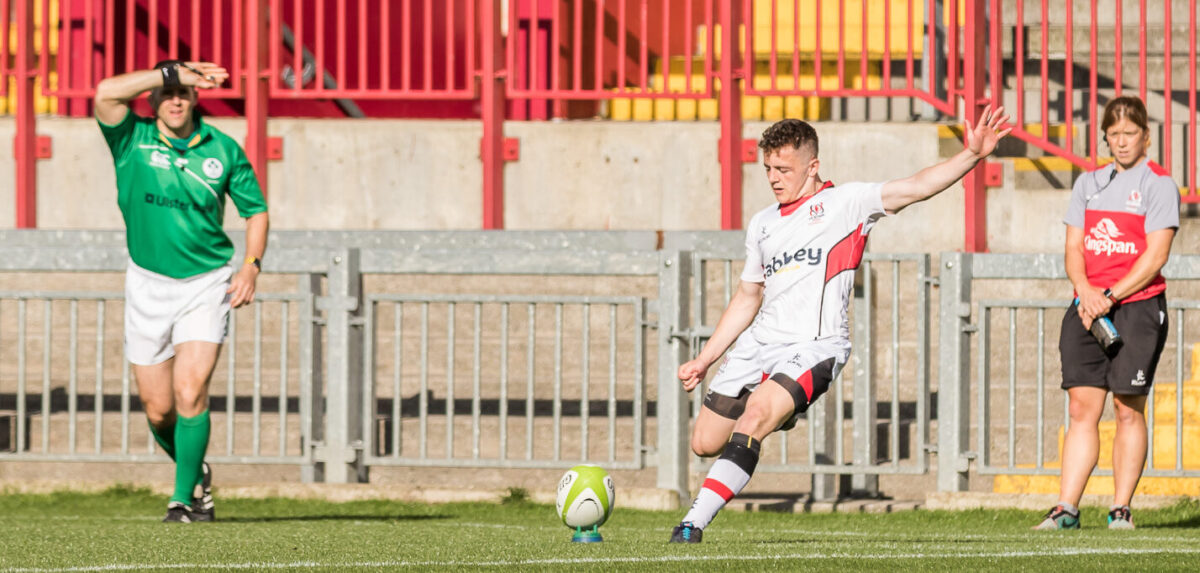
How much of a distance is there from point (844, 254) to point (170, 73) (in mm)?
2915

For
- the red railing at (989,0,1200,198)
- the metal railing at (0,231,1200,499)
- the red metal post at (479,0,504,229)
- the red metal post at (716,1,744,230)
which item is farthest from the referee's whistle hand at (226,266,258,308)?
the red railing at (989,0,1200,198)

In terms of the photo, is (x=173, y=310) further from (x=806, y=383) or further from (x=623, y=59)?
(x=623, y=59)

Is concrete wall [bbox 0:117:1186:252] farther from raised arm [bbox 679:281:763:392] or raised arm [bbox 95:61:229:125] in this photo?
raised arm [bbox 679:281:763:392]

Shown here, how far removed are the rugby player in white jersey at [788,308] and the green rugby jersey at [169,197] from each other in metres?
2.36

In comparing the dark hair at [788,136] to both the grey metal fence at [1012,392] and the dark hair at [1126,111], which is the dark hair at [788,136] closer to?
the dark hair at [1126,111]

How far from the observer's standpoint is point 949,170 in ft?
22.0

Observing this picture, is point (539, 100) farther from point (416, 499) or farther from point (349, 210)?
point (416, 499)

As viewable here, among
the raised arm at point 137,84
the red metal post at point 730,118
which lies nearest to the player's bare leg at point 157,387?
the raised arm at point 137,84

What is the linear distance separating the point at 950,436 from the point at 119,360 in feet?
15.4

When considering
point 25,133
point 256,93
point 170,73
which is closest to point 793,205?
point 170,73

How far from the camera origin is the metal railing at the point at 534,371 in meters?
9.45

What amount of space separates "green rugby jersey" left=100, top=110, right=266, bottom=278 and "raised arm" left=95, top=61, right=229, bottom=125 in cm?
7

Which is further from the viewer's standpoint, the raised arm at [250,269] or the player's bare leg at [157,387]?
the player's bare leg at [157,387]

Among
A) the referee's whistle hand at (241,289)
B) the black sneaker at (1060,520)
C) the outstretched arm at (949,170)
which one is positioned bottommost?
the black sneaker at (1060,520)
